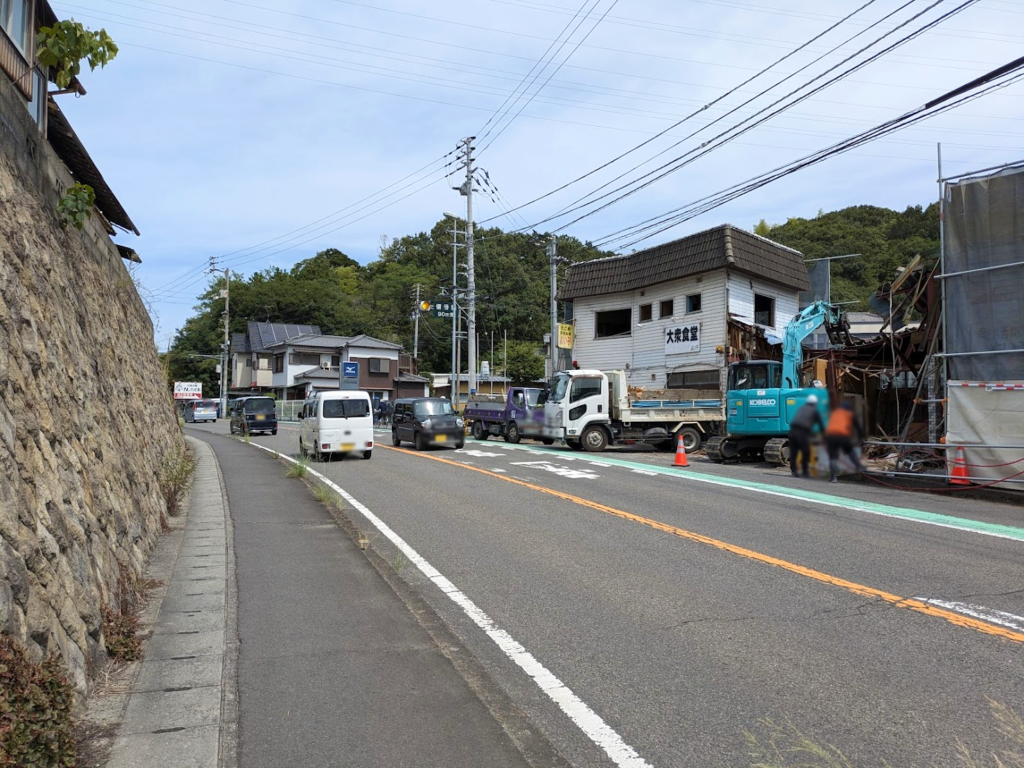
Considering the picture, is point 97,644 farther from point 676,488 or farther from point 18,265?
point 676,488

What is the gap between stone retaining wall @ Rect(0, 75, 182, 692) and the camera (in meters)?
4.45

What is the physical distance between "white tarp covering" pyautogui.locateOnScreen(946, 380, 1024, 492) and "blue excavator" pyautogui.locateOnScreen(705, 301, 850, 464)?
848cm

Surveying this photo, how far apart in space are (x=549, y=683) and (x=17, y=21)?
11.1m

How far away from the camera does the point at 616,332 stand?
32281 mm

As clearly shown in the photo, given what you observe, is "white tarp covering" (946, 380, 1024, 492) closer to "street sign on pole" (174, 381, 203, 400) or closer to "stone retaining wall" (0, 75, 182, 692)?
Answer: "stone retaining wall" (0, 75, 182, 692)

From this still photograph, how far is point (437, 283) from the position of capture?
5969 cm

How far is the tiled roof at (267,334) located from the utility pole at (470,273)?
3239 cm

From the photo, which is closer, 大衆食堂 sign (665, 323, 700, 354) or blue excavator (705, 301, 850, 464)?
blue excavator (705, 301, 850, 464)

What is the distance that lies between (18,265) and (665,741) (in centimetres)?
633

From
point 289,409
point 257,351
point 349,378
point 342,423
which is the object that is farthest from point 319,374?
point 342,423

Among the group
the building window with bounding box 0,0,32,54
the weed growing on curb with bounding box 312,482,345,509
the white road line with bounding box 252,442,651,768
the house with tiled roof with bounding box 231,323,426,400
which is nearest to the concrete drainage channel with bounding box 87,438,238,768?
the white road line with bounding box 252,442,651,768

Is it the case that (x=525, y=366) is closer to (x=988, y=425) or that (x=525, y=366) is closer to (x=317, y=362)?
(x=988, y=425)

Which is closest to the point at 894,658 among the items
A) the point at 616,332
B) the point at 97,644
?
the point at 97,644

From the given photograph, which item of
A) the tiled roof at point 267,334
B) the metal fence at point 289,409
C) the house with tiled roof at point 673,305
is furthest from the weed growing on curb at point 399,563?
the tiled roof at point 267,334
